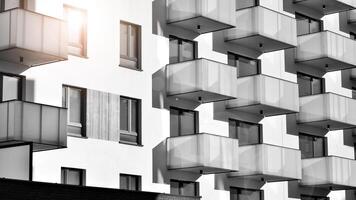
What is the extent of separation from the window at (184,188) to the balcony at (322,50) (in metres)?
10.5

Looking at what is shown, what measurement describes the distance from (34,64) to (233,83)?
33.7 ft

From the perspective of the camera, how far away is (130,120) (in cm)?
3703

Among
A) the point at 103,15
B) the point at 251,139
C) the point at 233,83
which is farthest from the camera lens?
the point at 251,139

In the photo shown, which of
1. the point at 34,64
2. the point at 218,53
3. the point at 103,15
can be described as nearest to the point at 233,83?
the point at 218,53

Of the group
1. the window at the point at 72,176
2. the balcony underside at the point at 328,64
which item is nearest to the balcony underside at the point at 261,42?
the balcony underside at the point at 328,64

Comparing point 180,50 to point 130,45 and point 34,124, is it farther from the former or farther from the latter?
point 34,124

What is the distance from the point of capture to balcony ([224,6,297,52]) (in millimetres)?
42250

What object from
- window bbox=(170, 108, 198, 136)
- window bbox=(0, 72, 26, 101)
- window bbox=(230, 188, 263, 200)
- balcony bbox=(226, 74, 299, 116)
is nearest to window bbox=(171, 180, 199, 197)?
window bbox=(170, 108, 198, 136)

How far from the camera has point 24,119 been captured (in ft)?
103

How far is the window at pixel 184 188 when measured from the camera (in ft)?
127

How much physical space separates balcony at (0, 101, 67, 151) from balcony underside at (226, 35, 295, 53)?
1254cm

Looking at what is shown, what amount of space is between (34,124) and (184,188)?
949 centimetres

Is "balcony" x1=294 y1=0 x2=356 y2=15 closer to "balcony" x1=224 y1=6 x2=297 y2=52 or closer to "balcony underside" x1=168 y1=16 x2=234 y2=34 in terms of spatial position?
"balcony" x1=224 y1=6 x2=297 y2=52

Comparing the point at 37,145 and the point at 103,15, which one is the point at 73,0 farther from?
the point at 37,145
